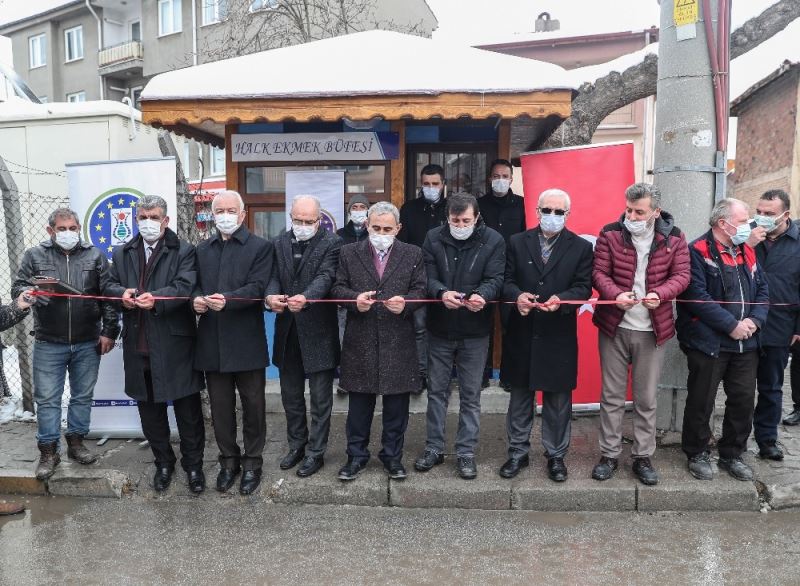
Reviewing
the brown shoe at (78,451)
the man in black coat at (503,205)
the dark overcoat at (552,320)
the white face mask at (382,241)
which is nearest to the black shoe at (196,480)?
the brown shoe at (78,451)

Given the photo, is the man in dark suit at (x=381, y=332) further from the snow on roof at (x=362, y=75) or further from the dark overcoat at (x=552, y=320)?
the snow on roof at (x=362, y=75)

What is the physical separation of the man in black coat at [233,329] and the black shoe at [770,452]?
11.8 ft

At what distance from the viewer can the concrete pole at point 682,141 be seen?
16.3 ft

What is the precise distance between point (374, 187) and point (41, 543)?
408 centimetres

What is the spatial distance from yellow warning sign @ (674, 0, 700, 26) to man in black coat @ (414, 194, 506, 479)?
2159mm

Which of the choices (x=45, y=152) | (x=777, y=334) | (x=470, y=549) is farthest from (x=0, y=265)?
(x=777, y=334)

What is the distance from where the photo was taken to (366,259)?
452 cm

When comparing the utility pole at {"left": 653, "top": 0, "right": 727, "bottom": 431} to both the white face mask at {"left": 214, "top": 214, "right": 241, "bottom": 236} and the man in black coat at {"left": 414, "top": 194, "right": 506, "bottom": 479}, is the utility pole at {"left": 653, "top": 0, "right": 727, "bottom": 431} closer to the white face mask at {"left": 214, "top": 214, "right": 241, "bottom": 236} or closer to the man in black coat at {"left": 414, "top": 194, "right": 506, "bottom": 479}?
the man in black coat at {"left": 414, "top": 194, "right": 506, "bottom": 479}

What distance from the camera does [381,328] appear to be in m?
4.46

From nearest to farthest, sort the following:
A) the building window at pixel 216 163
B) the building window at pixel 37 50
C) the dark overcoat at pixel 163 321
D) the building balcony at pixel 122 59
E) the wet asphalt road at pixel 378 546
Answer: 1. the wet asphalt road at pixel 378 546
2. the dark overcoat at pixel 163 321
3. the building window at pixel 216 163
4. the building balcony at pixel 122 59
5. the building window at pixel 37 50

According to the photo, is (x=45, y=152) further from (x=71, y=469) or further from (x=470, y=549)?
(x=470, y=549)

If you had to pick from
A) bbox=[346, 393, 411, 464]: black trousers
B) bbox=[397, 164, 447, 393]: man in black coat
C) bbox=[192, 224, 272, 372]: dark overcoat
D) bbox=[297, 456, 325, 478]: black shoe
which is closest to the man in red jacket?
bbox=[346, 393, 411, 464]: black trousers

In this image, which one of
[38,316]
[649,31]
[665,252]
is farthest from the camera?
[649,31]

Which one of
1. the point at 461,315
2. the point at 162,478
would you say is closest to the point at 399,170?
the point at 461,315
